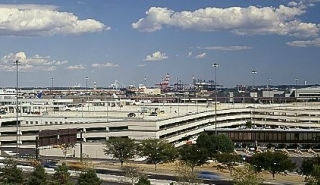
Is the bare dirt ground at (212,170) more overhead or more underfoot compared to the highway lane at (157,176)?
more underfoot

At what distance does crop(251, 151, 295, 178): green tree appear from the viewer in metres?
37.1

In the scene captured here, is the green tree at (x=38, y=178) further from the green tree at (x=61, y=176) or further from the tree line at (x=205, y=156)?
the tree line at (x=205, y=156)

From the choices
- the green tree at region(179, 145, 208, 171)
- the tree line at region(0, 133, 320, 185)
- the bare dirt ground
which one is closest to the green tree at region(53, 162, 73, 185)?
the tree line at region(0, 133, 320, 185)

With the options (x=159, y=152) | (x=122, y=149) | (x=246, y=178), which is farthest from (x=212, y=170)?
(x=246, y=178)

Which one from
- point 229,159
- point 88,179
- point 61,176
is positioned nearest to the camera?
point 88,179

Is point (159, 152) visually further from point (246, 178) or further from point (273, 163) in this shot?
point (246, 178)

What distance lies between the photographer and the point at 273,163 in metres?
37.2

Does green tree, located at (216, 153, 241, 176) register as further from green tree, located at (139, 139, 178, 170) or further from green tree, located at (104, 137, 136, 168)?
green tree, located at (104, 137, 136, 168)

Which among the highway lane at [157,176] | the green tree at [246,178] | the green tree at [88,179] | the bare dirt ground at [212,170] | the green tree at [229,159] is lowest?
the bare dirt ground at [212,170]

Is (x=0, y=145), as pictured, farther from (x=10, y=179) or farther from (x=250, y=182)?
(x=250, y=182)

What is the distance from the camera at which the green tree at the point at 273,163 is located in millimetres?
37094

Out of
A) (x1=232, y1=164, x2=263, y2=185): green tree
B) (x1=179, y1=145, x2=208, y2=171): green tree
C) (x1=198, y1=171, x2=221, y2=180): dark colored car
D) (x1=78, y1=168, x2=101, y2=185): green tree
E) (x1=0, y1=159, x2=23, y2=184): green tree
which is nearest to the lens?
(x1=232, y1=164, x2=263, y2=185): green tree

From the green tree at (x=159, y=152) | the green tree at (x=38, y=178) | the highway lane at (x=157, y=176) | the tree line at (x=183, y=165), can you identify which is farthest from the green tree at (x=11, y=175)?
the green tree at (x=159, y=152)

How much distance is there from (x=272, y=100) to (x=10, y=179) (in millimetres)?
104667
